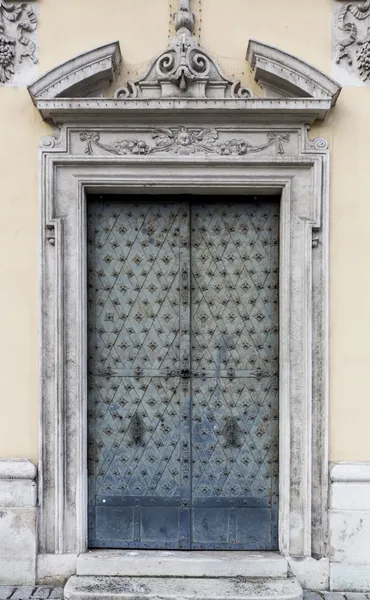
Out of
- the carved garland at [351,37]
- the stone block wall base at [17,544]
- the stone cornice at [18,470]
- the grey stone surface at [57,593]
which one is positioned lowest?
the grey stone surface at [57,593]

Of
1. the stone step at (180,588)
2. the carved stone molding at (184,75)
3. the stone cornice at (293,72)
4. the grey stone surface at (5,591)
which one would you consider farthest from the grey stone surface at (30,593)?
the stone cornice at (293,72)

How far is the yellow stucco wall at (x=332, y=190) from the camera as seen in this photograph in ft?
13.8

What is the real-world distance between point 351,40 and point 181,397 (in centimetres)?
286

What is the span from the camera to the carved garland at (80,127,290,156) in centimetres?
420

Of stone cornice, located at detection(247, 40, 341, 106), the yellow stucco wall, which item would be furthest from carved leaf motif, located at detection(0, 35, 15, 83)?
stone cornice, located at detection(247, 40, 341, 106)

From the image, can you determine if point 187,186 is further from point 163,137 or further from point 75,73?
point 75,73

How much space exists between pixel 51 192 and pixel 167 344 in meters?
1.39

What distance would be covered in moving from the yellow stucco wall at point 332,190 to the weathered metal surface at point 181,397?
468 mm

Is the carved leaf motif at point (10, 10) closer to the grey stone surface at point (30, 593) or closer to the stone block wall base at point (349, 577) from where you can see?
the grey stone surface at point (30, 593)

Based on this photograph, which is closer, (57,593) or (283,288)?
(57,593)

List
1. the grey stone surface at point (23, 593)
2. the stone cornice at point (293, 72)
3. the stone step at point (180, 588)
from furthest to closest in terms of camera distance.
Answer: the stone cornice at point (293, 72) < the grey stone surface at point (23, 593) < the stone step at point (180, 588)

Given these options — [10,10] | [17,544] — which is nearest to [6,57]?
[10,10]

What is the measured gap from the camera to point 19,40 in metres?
4.23

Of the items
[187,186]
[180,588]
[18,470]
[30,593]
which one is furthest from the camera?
[187,186]
